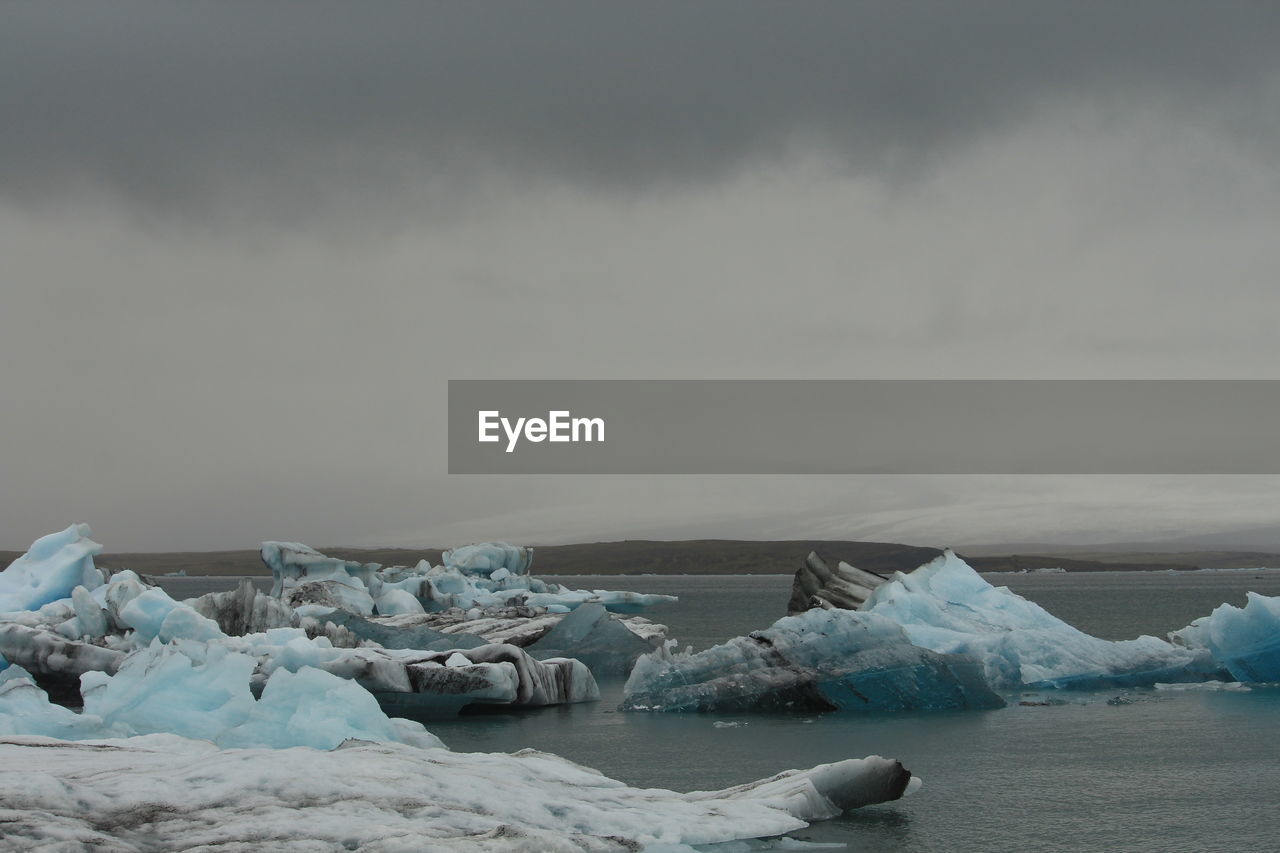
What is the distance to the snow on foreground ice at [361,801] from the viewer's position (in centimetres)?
841

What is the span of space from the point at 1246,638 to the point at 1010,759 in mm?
12207

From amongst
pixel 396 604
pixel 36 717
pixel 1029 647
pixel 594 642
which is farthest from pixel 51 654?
pixel 1029 647

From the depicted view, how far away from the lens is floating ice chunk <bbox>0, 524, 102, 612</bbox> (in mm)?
30328

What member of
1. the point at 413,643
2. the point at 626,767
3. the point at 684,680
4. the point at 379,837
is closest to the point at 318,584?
the point at 413,643

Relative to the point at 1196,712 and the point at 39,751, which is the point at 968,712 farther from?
the point at 39,751

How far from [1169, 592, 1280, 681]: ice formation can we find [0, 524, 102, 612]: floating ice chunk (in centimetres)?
2752

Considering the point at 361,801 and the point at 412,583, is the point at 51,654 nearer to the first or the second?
the point at 361,801

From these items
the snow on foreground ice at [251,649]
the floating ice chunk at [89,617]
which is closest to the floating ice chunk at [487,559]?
the snow on foreground ice at [251,649]

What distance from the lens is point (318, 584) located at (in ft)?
126

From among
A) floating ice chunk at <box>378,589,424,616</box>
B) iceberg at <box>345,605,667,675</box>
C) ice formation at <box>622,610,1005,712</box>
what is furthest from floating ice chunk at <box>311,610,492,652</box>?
floating ice chunk at <box>378,589,424,616</box>

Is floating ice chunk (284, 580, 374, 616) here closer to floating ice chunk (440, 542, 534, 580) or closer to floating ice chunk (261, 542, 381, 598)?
floating ice chunk (261, 542, 381, 598)

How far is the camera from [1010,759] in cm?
1669

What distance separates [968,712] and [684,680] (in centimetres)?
535

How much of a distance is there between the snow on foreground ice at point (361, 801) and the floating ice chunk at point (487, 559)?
50.0 meters
